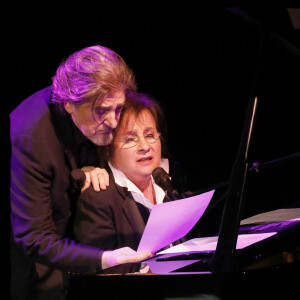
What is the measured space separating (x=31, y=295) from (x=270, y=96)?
1882mm

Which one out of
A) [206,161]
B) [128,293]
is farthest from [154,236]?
[206,161]

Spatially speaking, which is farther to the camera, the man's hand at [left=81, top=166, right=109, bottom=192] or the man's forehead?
the man's hand at [left=81, top=166, right=109, bottom=192]

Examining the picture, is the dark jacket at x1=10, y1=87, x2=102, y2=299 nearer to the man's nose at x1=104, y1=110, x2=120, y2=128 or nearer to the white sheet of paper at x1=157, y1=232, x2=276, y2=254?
the man's nose at x1=104, y1=110, x2=120, y2=128

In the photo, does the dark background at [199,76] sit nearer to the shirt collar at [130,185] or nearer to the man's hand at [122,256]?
the shirt collar at [130,185]

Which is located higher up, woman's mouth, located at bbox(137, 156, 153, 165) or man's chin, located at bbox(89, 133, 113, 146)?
man's chin, located at bbox(89, 133, 113, 146)

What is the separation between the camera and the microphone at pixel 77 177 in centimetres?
213

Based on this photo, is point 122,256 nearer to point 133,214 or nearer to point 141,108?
point 133,214

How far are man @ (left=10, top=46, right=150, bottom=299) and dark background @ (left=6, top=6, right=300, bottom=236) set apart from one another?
52 cm

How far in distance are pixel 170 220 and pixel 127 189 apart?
0.81m

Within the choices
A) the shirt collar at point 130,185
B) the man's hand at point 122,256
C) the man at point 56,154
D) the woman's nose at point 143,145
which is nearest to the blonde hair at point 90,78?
the man at point 56,154

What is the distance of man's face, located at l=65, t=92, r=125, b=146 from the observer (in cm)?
211

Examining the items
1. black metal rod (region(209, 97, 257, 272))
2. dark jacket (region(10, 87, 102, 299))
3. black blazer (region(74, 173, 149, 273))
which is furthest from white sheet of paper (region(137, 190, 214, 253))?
black blazer (region(74, 173, 149, 273))

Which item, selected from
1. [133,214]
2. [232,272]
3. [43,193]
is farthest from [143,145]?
[232,272]

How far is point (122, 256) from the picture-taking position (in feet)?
5.74
